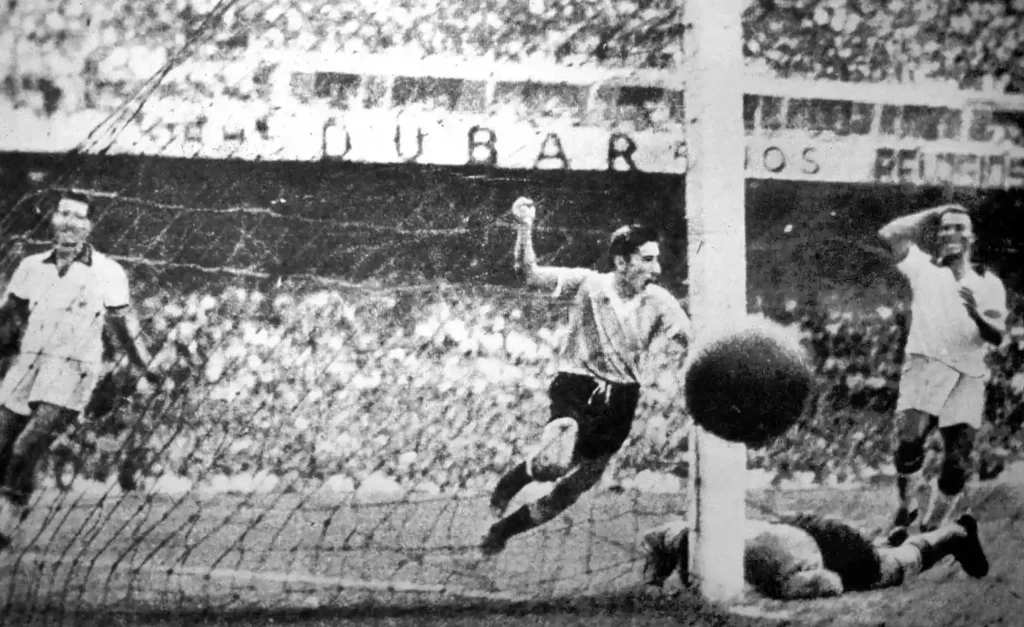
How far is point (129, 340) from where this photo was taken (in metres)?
1.86

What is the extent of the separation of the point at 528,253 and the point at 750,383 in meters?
0.62

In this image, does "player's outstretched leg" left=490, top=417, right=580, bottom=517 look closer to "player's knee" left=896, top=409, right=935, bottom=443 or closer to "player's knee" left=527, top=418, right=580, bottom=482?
"player's knee" left=527, top=418, right=580, bottom=482

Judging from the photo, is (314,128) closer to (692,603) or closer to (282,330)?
(282,330)

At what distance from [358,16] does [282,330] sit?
0.73 m

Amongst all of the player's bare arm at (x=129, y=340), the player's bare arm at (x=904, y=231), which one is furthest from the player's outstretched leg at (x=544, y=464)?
the player's bare arm at (x=904, y=231)

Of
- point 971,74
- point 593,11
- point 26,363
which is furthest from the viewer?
point 971,74

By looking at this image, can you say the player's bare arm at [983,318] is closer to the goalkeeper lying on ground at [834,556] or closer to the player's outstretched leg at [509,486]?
the goalkeeper lying on ground at [834,556]

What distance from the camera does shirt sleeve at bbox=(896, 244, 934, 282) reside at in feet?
6.89

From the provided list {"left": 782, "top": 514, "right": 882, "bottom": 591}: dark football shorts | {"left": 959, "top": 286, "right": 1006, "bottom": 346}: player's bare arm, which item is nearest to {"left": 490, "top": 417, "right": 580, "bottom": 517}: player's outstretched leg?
{"left": 782, "top": 514, "right": 882, "bottom": 591}: dark football shorts

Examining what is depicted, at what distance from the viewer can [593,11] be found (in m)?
1.98

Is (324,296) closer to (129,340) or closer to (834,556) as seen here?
(129,340)

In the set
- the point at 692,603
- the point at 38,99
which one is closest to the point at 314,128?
the point at 38,99

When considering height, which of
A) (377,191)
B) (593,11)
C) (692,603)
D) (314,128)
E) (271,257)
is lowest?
(692,603)

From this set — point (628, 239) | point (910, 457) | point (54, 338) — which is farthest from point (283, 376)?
point (910, 457)
